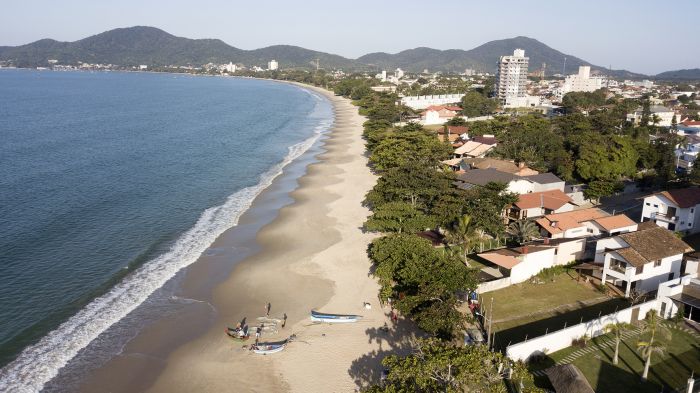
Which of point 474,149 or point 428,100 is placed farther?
point 428,100

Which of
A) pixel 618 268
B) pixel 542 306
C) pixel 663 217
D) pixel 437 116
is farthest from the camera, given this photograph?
pixel 437 116

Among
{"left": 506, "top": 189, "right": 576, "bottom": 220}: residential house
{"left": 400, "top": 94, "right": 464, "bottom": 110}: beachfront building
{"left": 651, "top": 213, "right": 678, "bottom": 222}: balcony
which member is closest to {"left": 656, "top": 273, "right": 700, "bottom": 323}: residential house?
{"left": 651, "top": 213, "right": 678, "bottom": 222}: balcony

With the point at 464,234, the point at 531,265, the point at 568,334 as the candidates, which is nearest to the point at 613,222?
the point at 531,265

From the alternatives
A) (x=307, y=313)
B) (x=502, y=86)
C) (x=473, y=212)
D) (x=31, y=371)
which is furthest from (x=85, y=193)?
(x=502, y=86)

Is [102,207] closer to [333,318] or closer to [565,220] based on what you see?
[333,318]

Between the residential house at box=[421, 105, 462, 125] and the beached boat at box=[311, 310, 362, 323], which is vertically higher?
the residential house at box=[421, 105, 462, 125]

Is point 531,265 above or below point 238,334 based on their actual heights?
above

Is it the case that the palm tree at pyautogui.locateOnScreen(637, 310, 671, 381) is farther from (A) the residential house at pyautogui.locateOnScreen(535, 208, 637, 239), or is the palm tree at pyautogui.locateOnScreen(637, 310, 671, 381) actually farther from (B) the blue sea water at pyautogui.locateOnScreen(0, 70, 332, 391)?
(B) the blue sea water at pyautogui.locateOnScreen(0, 70, 332, 391)

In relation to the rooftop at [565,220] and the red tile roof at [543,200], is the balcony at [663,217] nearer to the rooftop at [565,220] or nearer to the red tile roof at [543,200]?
the rooftop at [565,220]
